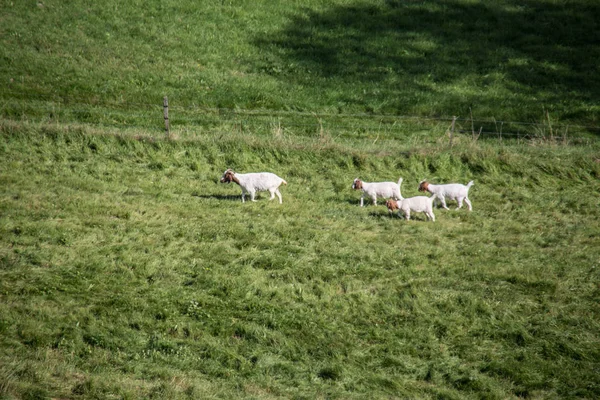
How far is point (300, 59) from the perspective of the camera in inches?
1399

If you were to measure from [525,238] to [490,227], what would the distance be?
0.98m

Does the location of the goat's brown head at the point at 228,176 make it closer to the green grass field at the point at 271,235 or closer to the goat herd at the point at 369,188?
the goat herd at the point at 369,188

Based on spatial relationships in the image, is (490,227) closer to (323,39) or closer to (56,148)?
(56,148)

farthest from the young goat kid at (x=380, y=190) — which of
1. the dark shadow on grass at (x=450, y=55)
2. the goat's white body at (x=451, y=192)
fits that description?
the dark shadow on grass at (x=450, y=55)

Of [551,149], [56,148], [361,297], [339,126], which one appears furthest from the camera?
[339,126]

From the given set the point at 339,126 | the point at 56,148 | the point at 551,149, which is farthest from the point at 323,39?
the point at 56,148

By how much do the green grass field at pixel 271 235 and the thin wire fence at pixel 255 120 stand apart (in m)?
0.14

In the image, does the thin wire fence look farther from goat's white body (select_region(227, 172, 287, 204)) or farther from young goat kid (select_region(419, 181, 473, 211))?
young goat kid (select_region(419, 181, 473, 211))

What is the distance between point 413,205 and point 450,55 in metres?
23.0

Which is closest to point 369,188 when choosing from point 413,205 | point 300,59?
point 413,205

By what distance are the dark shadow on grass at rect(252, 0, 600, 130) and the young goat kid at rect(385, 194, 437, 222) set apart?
577 inches

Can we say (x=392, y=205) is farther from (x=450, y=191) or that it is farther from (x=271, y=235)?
(x=271, y=235)

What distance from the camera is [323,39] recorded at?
37938mm

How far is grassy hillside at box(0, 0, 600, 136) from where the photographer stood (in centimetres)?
2981
